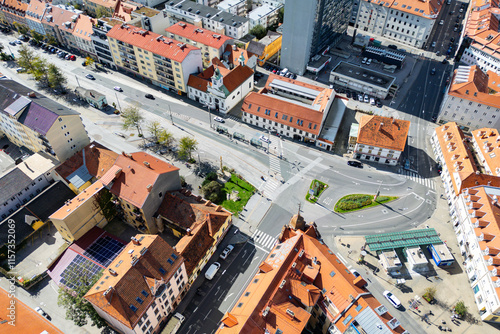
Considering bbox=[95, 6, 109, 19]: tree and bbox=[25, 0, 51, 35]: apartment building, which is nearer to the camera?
bbox=[25, 0, 51, 35]: apartment building

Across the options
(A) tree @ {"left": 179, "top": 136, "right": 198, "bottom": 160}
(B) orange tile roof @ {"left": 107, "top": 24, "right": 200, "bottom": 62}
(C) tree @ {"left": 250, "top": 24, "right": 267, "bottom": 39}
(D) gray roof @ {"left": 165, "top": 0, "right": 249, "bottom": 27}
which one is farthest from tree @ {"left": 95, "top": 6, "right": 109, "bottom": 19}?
(A) tree @ {"left": 179, "top": 136, "right": 198, "bottom": 160}

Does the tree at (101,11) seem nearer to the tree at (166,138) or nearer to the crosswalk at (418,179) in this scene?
the tree at (166,138)

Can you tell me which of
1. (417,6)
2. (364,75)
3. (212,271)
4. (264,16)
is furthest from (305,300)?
(417,6)

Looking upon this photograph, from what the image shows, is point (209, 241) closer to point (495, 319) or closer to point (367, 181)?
point (367, 181)

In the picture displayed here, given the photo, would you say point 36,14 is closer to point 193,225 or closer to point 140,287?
point 193,225

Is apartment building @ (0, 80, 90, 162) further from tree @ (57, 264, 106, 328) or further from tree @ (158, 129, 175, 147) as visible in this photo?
tree @ (57, 264, 106, 328)

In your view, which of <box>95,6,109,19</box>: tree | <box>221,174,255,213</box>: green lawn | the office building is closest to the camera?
<box>221,174,255,213</box>: green lawn

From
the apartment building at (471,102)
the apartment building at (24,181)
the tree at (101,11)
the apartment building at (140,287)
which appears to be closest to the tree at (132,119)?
the apartment building at (24,181)
